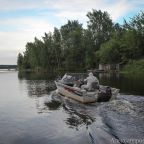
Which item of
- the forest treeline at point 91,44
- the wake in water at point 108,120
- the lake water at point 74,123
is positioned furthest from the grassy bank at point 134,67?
the lake water at point 74,123

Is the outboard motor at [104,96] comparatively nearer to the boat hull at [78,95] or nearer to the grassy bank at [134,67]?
the boat hull at [78,95]

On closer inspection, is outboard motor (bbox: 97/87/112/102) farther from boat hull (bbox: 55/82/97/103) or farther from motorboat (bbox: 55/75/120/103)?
boat hull (bbox: 55/82/97/103)

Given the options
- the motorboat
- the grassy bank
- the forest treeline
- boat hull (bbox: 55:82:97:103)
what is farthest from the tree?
the motorboat

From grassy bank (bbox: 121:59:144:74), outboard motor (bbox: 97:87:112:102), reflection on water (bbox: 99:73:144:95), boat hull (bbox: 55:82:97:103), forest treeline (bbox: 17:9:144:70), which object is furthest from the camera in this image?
forest treeline (bbox: 17:9:144:70)

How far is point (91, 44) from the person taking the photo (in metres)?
101

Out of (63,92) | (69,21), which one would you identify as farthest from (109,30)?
(63,92)

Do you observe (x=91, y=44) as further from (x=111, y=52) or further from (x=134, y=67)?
(x=134, y=67)

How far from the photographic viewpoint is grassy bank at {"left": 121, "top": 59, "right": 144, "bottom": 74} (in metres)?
71.3

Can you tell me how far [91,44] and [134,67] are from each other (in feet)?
97.5

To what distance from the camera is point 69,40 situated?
110562 mm

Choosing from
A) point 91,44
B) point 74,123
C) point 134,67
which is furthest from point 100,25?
point 74,123

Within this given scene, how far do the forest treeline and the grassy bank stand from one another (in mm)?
3322

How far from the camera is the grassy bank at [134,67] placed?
71.3 m

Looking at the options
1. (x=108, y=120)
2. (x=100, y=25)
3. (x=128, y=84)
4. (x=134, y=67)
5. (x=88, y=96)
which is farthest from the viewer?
(x=100, y=25)
